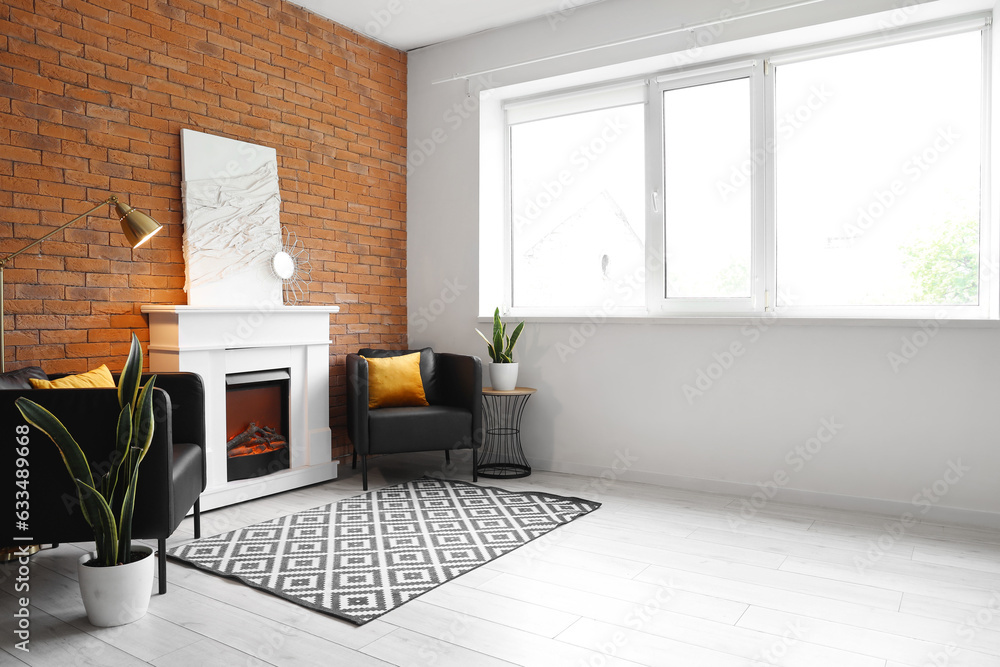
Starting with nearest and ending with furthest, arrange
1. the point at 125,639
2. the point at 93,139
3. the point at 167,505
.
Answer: the point at 125,639
the point at 167,505
the point at 93,139

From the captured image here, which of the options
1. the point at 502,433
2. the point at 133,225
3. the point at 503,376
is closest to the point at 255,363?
the point at 133,225

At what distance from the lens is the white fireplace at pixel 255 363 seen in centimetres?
351

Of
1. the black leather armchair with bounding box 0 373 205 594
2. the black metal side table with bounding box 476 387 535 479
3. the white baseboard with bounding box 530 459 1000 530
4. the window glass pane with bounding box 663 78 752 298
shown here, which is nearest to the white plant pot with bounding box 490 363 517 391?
the black metal side table with bounding box 476 387 535 479

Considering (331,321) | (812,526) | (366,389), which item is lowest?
(812,526)

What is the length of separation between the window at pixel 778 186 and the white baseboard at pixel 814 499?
0.97 metres

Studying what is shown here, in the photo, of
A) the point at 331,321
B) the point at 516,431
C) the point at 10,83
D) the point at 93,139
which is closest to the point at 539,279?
the point at 516,431

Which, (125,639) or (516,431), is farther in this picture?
(516,431)

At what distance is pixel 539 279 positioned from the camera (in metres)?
4.93

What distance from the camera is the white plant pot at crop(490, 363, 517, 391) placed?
444cm

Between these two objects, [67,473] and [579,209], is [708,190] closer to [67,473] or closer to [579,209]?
[579,209]

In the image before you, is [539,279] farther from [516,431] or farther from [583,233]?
[516,431]

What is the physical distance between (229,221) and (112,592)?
7.23 feet

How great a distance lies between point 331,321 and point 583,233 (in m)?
1.76

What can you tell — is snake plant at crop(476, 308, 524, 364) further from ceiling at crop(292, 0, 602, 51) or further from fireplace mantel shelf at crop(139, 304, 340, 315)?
ceiling at crop(292, 0, 602, 51)
